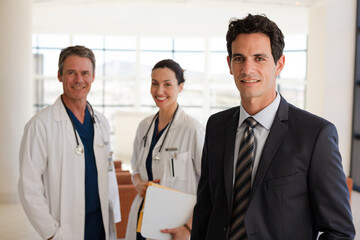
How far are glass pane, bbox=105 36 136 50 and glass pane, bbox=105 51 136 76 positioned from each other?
27 centimetres

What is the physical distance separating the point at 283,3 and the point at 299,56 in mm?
6621

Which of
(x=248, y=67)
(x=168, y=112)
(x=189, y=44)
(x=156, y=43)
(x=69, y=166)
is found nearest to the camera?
(x=248, y=67)

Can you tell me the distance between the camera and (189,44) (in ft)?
59.8

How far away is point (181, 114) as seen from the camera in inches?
128

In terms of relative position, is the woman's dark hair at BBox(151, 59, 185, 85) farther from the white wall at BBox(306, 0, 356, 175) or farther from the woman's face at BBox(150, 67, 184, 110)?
the white wall at BBox(306, 0, 356, 175)

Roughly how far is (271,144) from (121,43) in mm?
17053

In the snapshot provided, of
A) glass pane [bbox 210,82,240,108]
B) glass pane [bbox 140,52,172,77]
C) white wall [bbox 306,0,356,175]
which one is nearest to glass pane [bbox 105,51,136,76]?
glass pane [bbox 140,52,172,77]

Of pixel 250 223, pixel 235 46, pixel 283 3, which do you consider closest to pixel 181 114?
pixel 235 46

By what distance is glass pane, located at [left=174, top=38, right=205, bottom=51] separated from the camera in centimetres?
1823

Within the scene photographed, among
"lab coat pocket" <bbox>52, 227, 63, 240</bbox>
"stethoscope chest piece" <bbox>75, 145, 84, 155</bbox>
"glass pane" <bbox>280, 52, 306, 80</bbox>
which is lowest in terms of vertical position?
"lab coat pocket" <bbox>52, 227, 63, 240</bbox>

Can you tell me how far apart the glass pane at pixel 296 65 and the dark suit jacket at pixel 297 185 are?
15.7 metres

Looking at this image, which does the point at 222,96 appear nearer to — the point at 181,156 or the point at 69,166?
the point at 181,156

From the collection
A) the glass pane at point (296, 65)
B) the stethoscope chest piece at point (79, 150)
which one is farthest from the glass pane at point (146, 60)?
A: the stethoscope chest piece at point (79, 150)

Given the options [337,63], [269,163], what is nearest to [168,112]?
[269,163]
